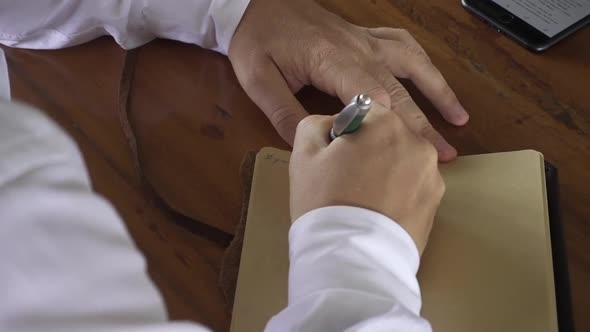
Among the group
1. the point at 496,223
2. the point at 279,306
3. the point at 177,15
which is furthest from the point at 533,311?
the point at 177,15

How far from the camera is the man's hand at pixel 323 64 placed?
0.59 meters

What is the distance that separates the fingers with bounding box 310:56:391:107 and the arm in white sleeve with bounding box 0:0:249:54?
107mm

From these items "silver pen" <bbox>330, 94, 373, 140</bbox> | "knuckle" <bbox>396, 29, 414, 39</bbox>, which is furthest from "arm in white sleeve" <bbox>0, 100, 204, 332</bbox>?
"knuckle" <bbox>396, 29, 414, 39</bbox>

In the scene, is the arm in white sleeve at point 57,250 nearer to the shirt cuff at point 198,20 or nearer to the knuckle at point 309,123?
the knuckle at point 309,123

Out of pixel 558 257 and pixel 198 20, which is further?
pixel 198 20

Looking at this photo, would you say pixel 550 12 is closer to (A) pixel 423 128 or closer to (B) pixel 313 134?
(A) pixel 423 128

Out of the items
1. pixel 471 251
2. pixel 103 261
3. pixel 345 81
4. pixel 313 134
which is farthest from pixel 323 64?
pixel 103 261

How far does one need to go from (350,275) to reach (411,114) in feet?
0.78

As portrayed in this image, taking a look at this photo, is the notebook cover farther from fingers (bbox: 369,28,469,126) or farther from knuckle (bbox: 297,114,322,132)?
knuckle (bbox: 297,114,322,132)

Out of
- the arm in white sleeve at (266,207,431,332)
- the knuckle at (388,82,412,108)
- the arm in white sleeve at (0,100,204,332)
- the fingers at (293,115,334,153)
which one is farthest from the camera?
the knuckle at (388,82,412,108)

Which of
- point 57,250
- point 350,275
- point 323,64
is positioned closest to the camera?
point 57,250

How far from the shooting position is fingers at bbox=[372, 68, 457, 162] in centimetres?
56

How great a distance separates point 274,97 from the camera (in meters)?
0.59

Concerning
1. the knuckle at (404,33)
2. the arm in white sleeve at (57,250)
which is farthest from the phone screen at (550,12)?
the arm in white sleeve at (57,250)
